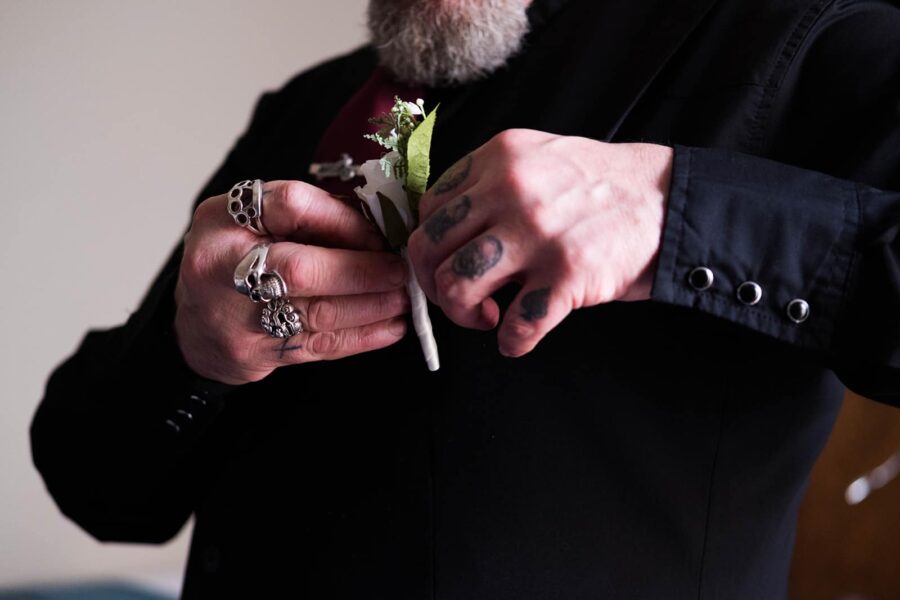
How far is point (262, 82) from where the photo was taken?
5.87 feet

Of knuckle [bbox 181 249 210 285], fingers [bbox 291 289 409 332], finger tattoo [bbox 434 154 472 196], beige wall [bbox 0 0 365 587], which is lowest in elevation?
beige wall [bbox 0 0 365 587]

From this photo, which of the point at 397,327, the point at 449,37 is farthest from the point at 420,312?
the point at 449,37

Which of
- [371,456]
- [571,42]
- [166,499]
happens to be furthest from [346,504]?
[571,42]

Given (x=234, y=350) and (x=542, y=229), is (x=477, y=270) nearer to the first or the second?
(x=542, y=229)

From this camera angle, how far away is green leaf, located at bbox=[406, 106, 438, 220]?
1.86 ft

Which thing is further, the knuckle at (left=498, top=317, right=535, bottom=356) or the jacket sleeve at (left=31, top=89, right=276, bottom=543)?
the jacket sleeve at (left=31, top=89, right=276, bottom=543)

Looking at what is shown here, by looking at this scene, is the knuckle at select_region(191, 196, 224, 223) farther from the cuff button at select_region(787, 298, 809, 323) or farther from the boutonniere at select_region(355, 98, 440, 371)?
→ the cuff button at select_region(787, 298, 809, 323)

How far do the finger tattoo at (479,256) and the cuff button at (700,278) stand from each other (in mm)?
129

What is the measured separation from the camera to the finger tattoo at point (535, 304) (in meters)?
0.49

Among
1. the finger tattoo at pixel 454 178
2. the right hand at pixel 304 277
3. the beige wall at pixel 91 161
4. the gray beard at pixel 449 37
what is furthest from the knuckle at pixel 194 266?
the beige wall at pixel 91 161

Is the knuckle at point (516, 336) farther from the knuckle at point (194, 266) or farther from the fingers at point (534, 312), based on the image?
the knuckle at point (194, 266)

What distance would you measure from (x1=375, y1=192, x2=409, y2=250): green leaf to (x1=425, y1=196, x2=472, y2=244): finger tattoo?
7cm

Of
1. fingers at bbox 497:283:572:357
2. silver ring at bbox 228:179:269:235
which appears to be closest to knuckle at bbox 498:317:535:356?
fingers at bbox 497:283:572:357

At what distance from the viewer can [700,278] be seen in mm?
525
